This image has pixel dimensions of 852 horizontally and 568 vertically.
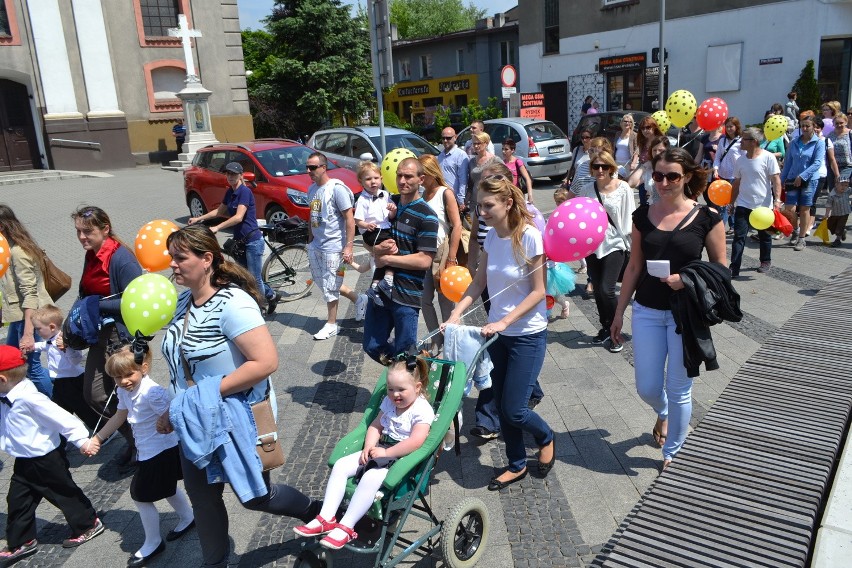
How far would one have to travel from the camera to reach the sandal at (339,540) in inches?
117

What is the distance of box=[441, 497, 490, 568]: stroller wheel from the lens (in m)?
3.26

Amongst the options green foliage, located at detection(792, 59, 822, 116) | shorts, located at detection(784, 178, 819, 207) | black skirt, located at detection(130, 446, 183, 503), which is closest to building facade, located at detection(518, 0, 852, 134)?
green foliage, located at detection(792, 59, 822, 116)

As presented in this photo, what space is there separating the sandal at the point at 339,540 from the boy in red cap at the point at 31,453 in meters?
1.61

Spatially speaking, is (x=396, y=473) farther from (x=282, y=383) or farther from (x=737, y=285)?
(x=737, y=285)

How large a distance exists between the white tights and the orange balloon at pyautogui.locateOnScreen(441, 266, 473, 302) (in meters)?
2.01

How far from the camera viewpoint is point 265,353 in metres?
2.93

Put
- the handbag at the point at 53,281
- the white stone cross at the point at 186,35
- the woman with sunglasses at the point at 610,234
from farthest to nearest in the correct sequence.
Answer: the white stone cross at the point at 186,35 < the woman with sunglasses at the point at 610,234 < the handbag at the point at 53,281

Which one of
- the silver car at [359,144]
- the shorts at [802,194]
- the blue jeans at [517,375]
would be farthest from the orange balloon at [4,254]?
the shorts at [802,194]

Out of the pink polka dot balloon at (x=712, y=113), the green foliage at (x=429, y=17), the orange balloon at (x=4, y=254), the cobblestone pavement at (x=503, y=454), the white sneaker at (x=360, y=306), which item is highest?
the green foliage at (x=429, y=17)

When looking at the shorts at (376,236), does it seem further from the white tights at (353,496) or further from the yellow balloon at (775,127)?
the yellow balloon at (775,127)

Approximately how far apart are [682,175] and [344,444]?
7.80ft

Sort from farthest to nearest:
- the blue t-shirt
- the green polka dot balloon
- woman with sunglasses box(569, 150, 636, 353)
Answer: the blue t-shirt
woman with sunglasses box(569, 150, 636, 353)
the green polka dot balloon

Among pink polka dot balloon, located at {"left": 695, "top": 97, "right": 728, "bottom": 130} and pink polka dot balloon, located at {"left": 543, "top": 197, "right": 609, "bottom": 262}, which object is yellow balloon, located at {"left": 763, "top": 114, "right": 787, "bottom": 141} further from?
pink polka dot balloon, located at {"left": 543, "top": 197, "right": 609, "bottom": 262}

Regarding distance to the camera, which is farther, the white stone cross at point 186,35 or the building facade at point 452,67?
the building facade at point 452,67
